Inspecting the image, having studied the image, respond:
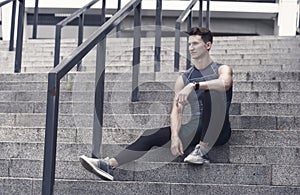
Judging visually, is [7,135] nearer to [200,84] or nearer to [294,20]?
[200,84]

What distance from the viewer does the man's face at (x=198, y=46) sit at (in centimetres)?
534

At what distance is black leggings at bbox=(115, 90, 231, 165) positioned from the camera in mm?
5004

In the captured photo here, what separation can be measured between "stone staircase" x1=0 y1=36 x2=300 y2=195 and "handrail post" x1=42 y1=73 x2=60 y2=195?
708 millimetres

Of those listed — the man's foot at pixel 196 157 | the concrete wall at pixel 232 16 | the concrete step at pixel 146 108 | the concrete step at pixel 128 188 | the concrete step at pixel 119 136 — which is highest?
the concrete wall at pixel 232 16

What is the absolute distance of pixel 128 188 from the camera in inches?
191

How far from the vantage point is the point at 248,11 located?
14430 millimetres

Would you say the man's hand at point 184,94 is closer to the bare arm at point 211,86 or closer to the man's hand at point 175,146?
the bare arm at point 211,86

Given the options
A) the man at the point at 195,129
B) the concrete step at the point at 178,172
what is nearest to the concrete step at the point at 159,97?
the concrete step at the point at 178,172

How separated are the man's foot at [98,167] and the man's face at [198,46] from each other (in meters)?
1.01

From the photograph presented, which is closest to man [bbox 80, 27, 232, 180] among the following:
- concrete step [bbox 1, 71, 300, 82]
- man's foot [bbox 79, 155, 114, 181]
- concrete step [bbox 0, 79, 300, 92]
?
man's foot [bbox 79, 155, 114, 181]

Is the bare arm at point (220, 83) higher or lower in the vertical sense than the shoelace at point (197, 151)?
higher

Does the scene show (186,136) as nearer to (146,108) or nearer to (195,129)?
(195,129)

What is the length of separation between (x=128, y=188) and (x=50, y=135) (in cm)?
84

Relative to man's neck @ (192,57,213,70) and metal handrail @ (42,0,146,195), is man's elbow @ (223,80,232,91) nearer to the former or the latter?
man's neck @ (192,57,213,70)
